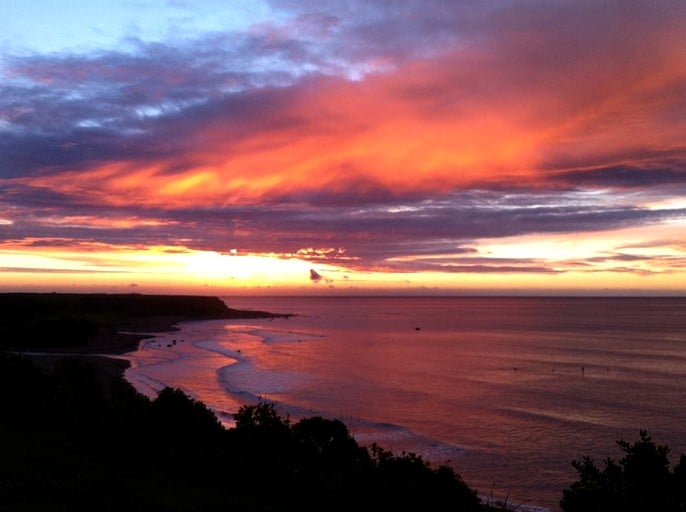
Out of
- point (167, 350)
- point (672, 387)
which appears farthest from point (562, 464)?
point (167, 350)

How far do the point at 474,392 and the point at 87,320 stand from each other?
80886 millimetres

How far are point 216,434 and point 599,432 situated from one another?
93.9 feet

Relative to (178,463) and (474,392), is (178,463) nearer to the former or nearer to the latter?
(178,463)

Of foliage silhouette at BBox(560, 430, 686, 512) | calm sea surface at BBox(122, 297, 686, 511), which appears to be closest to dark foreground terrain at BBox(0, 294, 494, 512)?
foliage silhouette at BBox(560, 430, 686, 512)

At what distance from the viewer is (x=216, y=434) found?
20.4m

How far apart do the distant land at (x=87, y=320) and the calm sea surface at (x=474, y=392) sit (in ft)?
28.4

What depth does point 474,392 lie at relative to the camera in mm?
54281

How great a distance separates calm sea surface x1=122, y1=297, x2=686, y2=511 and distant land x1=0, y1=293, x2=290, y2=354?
866cm

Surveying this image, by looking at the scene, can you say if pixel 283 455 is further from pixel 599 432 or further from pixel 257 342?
pixel 257 342

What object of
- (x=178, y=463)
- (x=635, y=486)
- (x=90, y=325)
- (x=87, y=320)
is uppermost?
(x=178, y=463)

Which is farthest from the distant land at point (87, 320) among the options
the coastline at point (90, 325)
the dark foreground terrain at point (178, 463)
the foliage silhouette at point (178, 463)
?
the foliage silhouette at point (178, 463)

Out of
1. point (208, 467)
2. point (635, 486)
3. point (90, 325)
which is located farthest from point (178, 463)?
point (90, 325)

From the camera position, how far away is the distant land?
85250 millimetres

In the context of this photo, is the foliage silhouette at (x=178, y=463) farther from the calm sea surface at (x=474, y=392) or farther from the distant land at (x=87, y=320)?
the distant land at (x=87, y=320)
